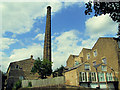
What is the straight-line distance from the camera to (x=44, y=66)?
34.5m

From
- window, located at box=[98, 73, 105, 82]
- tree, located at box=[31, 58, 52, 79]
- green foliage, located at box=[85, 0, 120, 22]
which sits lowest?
window, located at box=[98, 73, 105, 82]

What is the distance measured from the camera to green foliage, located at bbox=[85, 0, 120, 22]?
13.7 meters

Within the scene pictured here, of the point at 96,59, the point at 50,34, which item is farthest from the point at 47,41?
the point at 96,59

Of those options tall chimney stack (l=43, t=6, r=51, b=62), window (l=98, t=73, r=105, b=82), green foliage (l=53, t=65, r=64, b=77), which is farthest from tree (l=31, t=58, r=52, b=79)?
window (l=98, t=73, r=105, b=82)

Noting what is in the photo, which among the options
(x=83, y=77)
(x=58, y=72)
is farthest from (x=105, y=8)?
(x=58, y=72)

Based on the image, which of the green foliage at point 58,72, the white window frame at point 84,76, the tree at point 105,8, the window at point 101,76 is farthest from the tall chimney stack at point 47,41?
the tree at point 105,8

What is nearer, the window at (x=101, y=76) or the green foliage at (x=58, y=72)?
the window at (x=101, y=76)

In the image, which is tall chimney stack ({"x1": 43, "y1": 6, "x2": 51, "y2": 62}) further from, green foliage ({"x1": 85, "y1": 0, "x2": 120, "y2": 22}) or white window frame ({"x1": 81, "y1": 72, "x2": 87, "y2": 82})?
green foliage ({"x1": 85, "y1": 0, "x2": 120, "y2": 22})

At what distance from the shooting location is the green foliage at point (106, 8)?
13.7 m

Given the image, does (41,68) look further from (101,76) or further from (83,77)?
(101,76)

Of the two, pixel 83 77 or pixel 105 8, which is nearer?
pixel 105 8

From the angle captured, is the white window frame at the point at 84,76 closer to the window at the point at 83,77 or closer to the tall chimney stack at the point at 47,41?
the window at the point at 83,77

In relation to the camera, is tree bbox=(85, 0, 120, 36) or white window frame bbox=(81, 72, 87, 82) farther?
white window frame bbox=(81, 72, 87, 82)

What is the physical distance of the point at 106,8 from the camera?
14070 mm
